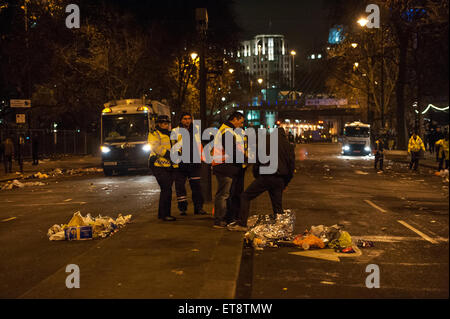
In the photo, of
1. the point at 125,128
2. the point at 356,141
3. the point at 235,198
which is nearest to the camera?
the point at 235,198

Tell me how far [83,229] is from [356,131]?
37.5 meters

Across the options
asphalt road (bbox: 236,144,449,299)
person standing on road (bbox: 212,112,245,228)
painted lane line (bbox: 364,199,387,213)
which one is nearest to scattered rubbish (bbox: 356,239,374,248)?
asphalt road (bbox: 236,144,449,299)

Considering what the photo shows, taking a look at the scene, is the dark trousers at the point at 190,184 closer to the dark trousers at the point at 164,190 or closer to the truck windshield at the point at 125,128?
the dark trousers at the point at 164,190

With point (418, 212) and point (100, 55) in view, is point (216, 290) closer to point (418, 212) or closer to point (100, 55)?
point (418, 212)

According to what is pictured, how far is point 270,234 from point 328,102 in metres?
84.8

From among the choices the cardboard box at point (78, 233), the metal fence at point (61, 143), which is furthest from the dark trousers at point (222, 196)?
the metal fence at point (61, 143)

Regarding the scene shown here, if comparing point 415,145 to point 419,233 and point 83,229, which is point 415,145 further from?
point 83,229

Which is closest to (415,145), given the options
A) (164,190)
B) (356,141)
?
(164,190)

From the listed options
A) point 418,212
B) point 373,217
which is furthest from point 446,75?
point 418,212

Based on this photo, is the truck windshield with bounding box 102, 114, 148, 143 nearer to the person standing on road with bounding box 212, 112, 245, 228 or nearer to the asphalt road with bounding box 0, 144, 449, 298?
the asphalt road with bounding box 0, 144, 449, 298

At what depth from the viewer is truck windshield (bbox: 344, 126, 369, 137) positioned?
146 feet

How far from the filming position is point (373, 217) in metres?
11.6

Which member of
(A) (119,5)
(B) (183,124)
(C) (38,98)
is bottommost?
(B) (183,124)

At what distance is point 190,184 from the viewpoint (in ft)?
35.8
